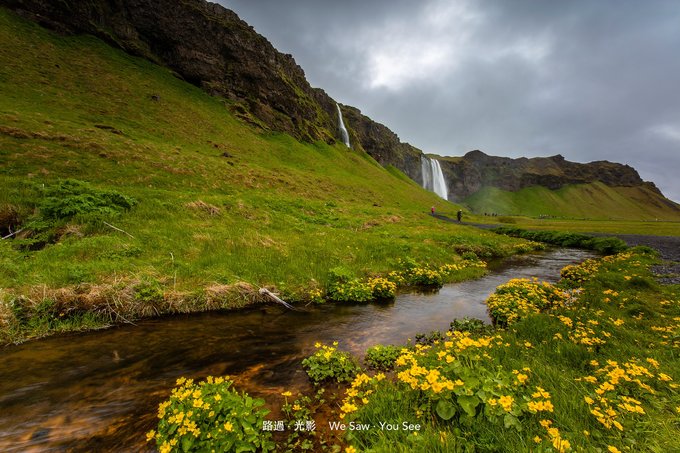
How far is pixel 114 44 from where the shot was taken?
180 ft

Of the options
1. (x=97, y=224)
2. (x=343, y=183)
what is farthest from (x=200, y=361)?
(x=343, y=183)

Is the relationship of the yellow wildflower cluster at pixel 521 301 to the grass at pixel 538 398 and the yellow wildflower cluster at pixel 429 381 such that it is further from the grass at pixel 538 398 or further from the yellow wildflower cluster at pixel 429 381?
the yellow wildflower cluster at pixel 429 381

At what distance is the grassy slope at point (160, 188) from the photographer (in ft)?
34.7

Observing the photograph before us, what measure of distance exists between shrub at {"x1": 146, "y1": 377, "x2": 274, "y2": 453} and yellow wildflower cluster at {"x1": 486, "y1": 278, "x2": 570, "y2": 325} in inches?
293

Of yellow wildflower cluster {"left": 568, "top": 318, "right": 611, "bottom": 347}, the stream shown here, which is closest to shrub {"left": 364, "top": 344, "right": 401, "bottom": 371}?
the stream

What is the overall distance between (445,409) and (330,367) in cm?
287

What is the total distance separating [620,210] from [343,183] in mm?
245338

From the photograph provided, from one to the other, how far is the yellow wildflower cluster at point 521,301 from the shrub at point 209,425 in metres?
7.44

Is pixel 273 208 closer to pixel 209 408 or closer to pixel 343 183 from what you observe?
pixel 209 408

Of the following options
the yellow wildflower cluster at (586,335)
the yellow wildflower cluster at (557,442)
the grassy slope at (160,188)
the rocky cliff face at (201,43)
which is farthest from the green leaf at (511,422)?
the rocky cliff face at (201,43)

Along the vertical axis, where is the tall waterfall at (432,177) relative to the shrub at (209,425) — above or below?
above

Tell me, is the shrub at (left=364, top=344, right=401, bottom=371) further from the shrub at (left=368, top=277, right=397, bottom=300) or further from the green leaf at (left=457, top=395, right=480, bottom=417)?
the shrub at (left=368, top=277, right=397, bottom=300)

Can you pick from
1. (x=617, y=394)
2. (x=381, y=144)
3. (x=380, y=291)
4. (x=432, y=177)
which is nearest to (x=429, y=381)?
(x=617, y=394)

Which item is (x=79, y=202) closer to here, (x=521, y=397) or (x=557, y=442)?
(x=521, y=397)
